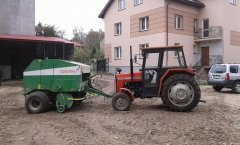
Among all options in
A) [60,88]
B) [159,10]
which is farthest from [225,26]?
[60,88]

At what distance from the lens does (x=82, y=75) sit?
34.8ft

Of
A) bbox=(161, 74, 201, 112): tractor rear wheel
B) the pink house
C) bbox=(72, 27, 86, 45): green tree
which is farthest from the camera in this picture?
bbox=(72, 27, 86, 45): green tree

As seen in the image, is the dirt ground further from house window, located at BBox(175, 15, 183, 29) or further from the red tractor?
house window, located at BBox(175, 15, 183, 29)

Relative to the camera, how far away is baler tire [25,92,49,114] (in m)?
10.2

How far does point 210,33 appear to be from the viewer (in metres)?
28.9

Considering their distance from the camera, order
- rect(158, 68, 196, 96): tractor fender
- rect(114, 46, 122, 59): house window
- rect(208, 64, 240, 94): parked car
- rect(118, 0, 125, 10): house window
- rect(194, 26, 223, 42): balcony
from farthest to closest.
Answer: rect(114, 46, 122, 59): house window
rect(118, 0, 125, 10): house window
rect(194, 26, 223, 42): balcony
rect(208, 64, 240, 94): parked car
rect(158, 68, 196, 96): tractor fender

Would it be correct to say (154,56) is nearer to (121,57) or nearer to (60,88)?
(60,88)

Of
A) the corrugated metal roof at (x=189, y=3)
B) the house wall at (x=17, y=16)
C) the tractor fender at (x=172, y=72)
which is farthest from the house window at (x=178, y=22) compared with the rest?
the tractor fender at (x=172, y=72)

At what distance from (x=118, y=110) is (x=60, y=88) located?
206cm

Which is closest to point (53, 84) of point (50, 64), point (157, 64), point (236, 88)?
point (50, 64)

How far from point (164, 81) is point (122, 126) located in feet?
8.90

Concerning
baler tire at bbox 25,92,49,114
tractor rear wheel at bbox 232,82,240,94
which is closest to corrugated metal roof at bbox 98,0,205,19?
tractor rear wheel at bbox 232,82,240,94

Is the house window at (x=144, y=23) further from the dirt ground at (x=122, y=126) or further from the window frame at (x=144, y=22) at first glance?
the dirt ground at (x=122, y=126)

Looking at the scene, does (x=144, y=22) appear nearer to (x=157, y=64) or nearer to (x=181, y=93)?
(x=157, y=64)
